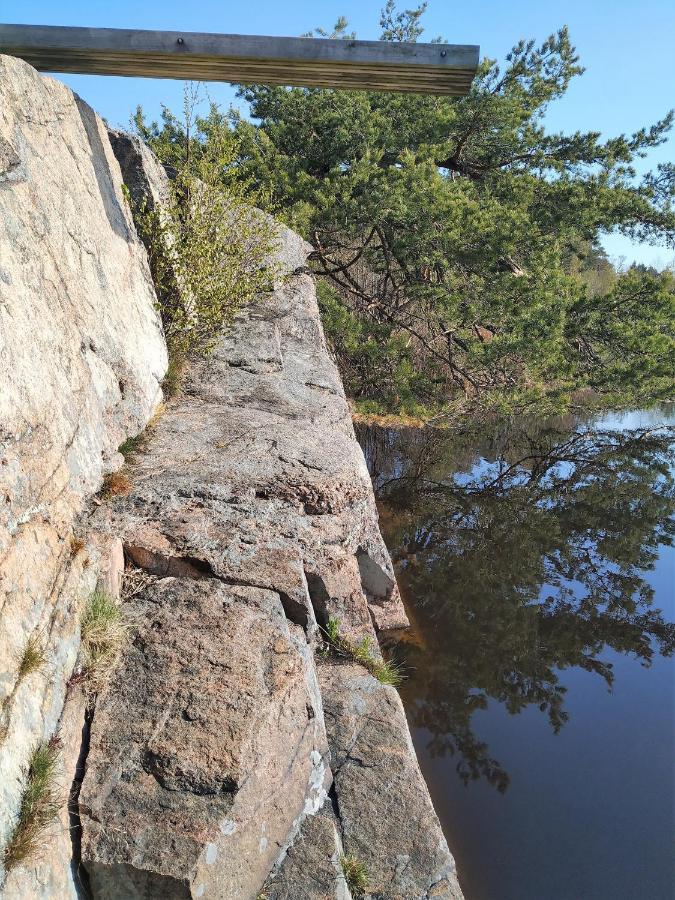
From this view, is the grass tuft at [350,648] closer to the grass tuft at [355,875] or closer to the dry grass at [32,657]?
the grass tuft at [355,875]

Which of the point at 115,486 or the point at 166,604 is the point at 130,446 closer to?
the point at 115,486

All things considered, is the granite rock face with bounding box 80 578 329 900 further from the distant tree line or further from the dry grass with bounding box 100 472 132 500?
the distant tree line

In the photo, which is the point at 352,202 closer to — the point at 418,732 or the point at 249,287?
the point at 249,287

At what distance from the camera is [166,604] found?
10.2ft

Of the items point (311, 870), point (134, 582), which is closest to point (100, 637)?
point (134, 582)

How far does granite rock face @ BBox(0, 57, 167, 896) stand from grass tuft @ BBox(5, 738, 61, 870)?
0.13ft

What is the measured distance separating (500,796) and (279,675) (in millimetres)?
2386

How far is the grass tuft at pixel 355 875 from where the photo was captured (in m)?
2.71

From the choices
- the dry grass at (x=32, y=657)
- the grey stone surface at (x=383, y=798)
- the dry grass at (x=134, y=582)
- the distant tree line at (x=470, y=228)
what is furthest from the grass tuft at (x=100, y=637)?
the distant tree line at (x=470, y=228)

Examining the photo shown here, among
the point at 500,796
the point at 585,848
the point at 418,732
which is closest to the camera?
the point at 585,848

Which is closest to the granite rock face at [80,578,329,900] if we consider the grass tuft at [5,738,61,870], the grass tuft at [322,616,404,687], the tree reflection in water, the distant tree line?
the grass tuft at [5,738,61,870]

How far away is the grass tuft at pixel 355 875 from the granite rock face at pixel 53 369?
1.16 m

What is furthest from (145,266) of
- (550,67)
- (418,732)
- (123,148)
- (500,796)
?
(550,67)

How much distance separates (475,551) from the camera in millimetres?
7840
